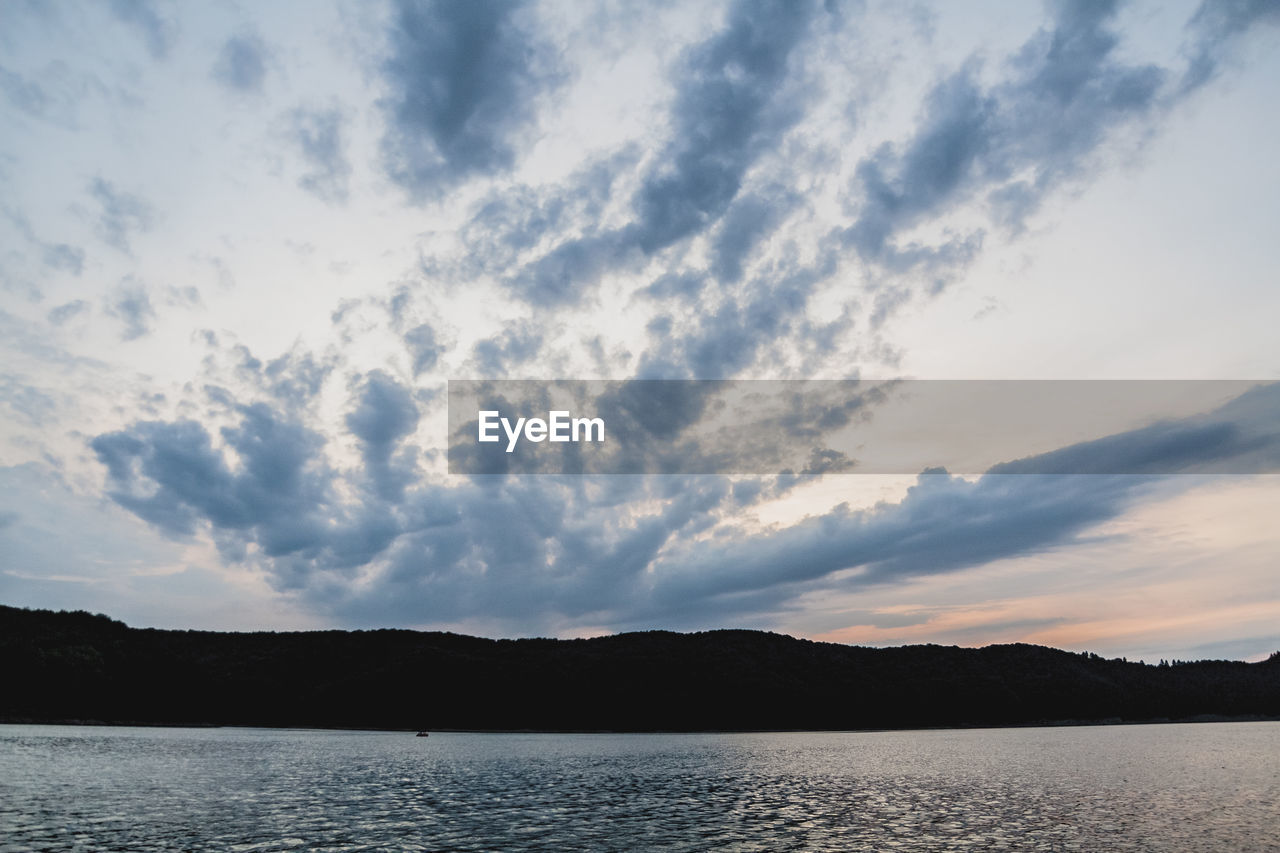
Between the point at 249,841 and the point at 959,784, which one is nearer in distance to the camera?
the point at 249,841

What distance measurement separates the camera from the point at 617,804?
228 ft

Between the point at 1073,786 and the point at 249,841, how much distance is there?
274ft

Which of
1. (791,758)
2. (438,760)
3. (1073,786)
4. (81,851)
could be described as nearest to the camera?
(81,851)

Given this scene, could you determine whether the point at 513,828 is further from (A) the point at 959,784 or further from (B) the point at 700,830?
(A) the point at 959,784

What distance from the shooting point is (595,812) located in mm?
63500

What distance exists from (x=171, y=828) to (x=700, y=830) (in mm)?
34315

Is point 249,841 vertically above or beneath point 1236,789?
above

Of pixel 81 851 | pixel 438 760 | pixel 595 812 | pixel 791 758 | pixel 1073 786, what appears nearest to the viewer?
pixel 81 851

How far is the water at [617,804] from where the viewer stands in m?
49.9

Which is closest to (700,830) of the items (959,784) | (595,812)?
(595,812)

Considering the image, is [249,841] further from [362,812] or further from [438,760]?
[438,760]

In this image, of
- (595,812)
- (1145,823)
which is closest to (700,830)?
(595,812)

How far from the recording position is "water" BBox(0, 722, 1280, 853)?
49875 mm

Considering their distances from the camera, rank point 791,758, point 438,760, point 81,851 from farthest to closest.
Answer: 1. point 791,758
2. point 438,760
3. point 81,851
